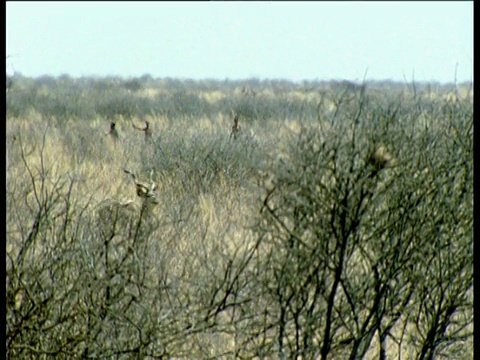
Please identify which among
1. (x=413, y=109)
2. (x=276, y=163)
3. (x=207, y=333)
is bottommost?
(x=207, y=333)

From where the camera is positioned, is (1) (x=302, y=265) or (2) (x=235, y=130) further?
(2) (x=235, y=130)

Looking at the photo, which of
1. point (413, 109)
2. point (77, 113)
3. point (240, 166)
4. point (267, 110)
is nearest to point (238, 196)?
point (240, 166)

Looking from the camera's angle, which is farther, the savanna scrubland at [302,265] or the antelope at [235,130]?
the antelope at [235,130]

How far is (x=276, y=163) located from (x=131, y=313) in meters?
1.41

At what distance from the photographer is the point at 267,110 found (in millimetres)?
10359

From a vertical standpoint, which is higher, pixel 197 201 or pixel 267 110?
pixel 267 110

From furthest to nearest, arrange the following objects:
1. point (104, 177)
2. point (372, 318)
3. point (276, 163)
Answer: point (104, 177)
point (372, 318)
point (276, 163)

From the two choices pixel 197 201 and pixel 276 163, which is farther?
pixel 197 201

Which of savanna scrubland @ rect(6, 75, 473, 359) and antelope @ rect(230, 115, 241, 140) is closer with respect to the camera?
savanna scrubland @ rect(6, 75, 473, 359)

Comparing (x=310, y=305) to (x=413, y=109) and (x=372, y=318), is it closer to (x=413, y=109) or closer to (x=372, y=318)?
(x=372, y=318)

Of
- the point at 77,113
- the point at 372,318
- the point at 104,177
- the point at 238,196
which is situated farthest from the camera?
the point at 77,113

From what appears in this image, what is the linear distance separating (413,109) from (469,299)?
1.42 metres

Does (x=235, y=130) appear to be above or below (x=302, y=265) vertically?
above

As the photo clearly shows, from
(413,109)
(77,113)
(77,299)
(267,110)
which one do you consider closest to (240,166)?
(267,110)
